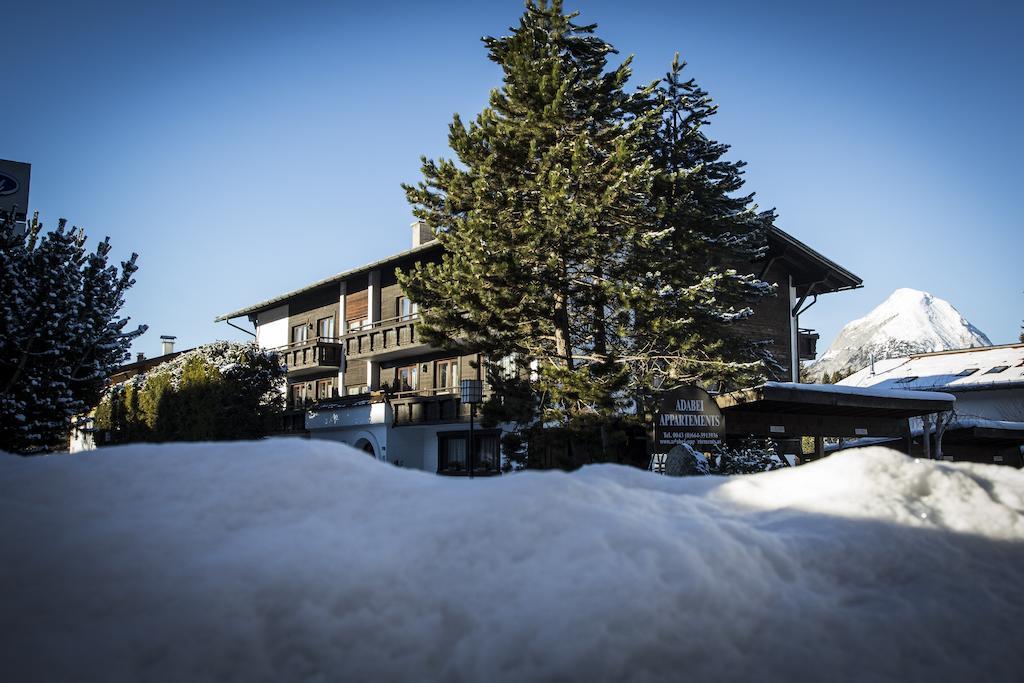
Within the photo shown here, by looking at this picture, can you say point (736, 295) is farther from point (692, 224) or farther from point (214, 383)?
point (214, 383)

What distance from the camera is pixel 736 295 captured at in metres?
23.5

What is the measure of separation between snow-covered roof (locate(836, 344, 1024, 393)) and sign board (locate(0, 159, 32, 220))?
35.2 metres

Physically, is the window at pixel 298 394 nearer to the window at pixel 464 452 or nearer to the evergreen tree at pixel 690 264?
the window at pixel 464 452

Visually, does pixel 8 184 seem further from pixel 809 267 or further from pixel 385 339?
pixel 809 267

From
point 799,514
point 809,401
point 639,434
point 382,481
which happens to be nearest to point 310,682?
point 382,481

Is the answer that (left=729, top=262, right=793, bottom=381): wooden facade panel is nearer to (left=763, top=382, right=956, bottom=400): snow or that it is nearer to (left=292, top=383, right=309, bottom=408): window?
(left=763, top=382, right=956, bottom=400): snow

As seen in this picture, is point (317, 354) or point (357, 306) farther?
point (357, 306)

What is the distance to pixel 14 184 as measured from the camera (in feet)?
96.8

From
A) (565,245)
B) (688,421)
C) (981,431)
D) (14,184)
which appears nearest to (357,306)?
(14,184)

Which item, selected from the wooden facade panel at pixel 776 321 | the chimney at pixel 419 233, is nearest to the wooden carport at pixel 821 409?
the wooden facade panel at pixel 776 321

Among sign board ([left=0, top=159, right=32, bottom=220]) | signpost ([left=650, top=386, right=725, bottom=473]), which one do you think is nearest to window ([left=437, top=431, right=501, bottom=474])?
signpost ([left=650, top=386, right=725, bottom=473])

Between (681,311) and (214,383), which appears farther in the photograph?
(214,383)

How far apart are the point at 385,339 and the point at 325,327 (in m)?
8.27

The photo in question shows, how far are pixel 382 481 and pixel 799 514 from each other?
133 cm
